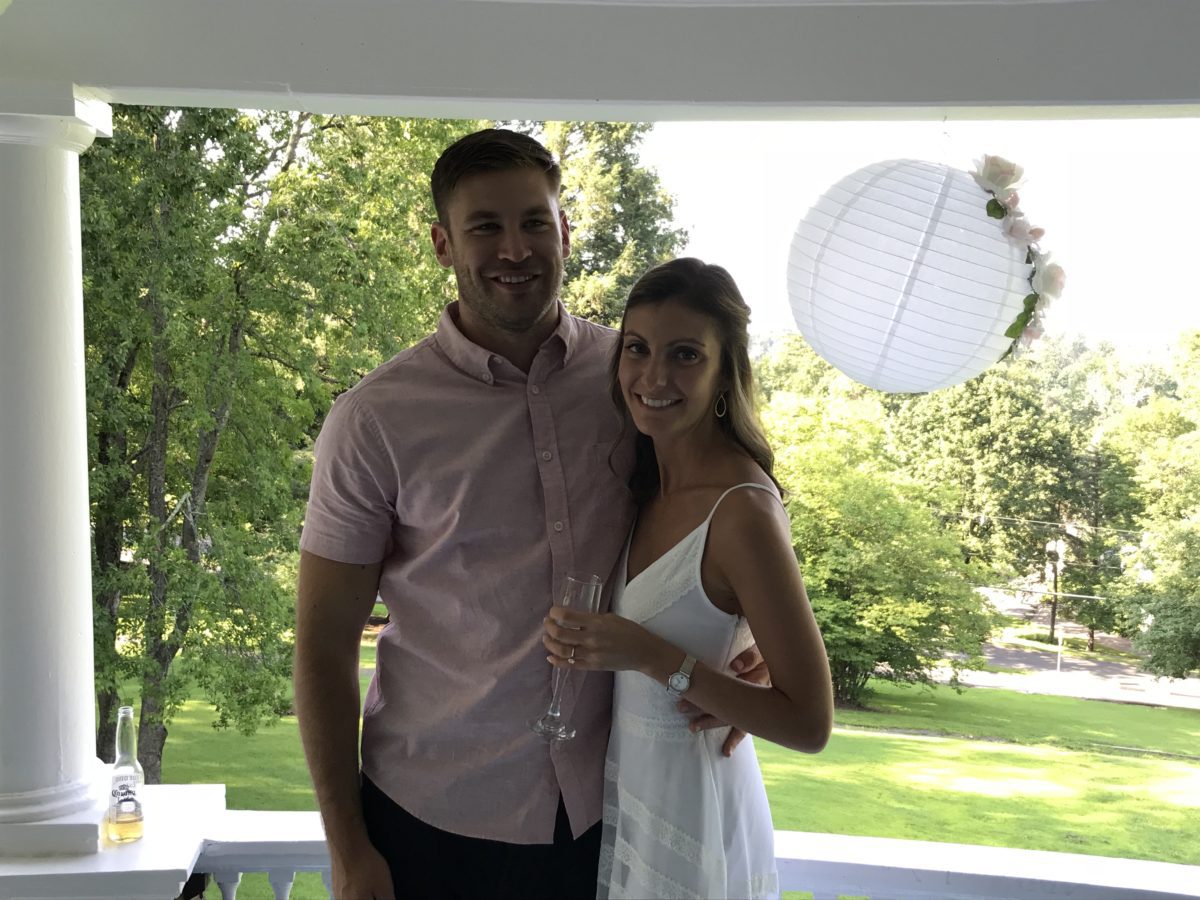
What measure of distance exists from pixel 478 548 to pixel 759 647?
406mm

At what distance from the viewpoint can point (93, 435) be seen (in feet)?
23.7

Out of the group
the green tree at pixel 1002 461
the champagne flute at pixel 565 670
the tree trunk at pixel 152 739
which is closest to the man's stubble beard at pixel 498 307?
the champagne flute at pixel 565 670

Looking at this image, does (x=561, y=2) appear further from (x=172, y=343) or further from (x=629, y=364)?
(x=172, y=343)

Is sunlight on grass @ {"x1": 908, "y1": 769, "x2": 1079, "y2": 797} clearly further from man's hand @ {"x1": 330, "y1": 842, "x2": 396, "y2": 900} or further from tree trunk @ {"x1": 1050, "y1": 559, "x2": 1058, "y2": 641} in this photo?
man's hand @ {"x1": 330, "y1": 842, "x2": 396, "y2": 900}

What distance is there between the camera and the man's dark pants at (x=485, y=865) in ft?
5.28

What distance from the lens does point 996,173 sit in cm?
214

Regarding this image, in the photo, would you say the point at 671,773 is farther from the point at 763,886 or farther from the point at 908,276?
the point at 908,276

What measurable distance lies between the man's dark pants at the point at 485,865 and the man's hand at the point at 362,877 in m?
0.02

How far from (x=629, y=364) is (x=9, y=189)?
1388 millimetres

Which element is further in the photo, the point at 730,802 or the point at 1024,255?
the point at 1024,255

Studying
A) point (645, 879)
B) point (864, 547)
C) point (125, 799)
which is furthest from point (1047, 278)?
point (864, 547)

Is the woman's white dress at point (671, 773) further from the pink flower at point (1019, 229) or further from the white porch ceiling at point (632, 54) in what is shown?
the white porch ceiling at point (632, 54)

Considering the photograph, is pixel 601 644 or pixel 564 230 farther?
pixel 564 230

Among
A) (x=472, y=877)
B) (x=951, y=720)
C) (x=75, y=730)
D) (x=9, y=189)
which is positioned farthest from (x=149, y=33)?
(x=951, y=720)
